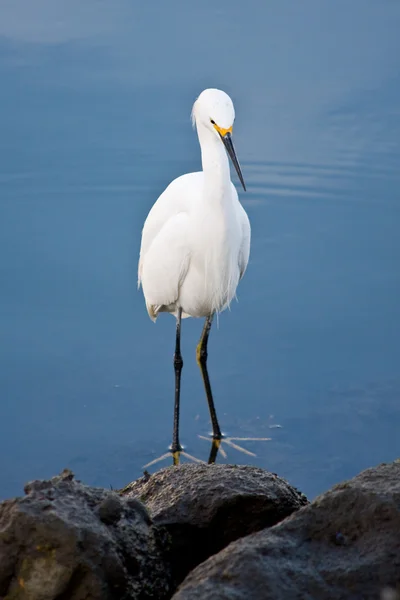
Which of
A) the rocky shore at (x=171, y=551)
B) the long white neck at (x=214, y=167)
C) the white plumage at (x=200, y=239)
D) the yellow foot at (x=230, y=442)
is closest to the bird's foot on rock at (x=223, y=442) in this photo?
the yellow foot at (x=230, y=442)

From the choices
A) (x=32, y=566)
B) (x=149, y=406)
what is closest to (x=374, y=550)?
(x=32, y=566)

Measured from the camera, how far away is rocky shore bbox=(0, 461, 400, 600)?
5.04 feet

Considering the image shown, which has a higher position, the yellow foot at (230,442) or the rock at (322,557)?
the yellow foot at (230,442)

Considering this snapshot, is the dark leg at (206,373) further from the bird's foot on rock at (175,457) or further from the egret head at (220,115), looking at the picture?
the egret head at (220,115)

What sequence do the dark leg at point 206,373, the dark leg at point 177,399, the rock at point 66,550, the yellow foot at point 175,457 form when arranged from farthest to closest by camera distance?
the dark leg at point 206,373
the dark leg at point 177,399
the yellow foot at point 175,457
the rock at point 66,550

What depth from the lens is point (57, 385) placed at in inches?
160

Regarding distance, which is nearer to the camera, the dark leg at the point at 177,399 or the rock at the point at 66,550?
the rock at the point at 66,550

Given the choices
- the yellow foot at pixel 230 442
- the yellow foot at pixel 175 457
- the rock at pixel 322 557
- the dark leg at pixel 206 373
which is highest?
the dark leg at pixel 206 373

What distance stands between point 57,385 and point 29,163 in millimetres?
2761

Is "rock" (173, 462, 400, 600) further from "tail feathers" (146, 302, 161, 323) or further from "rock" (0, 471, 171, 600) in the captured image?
"tail feathers" (146, 302, 161, 323)

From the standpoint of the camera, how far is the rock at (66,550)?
1.62 m

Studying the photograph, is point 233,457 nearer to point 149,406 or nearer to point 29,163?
point 149,406

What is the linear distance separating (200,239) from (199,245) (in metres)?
0.03

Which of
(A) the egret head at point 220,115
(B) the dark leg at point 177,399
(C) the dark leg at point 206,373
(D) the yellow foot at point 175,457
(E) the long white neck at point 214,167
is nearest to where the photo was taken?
(A) the egret head at point 220,115
